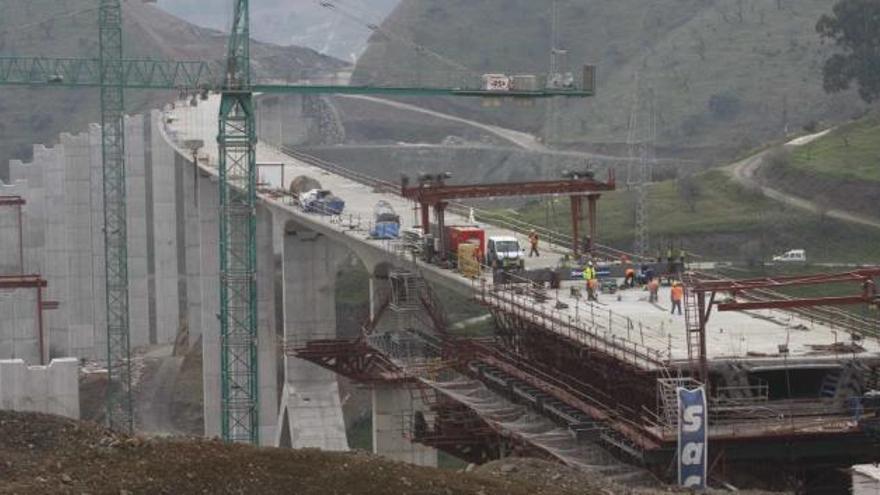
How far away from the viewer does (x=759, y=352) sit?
159 ft

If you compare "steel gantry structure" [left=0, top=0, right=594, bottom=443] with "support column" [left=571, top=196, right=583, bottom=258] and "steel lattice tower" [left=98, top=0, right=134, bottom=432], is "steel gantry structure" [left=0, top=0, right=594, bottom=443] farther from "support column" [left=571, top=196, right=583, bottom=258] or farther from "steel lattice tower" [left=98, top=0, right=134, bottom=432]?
"support column" [left=571, top=196, right=583, bottom=258]

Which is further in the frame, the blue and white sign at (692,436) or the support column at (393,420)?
the support column at (393,420)

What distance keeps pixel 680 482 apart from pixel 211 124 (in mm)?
92074

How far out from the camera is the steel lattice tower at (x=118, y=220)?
90.7m

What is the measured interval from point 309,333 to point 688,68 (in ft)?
304

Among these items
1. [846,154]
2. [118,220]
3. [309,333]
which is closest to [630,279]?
[309,333]

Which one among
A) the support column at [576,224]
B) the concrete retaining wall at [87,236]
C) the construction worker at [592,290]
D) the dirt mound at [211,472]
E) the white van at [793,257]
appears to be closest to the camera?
the dirt mound at [211,472]

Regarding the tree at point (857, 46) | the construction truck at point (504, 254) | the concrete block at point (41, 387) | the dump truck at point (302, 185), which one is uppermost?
the tree at point (857, 46)

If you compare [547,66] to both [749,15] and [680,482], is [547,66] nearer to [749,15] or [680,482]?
[749,15]

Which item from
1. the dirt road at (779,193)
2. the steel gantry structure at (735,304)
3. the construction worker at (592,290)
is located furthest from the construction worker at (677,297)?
the dirt road at (779,193)

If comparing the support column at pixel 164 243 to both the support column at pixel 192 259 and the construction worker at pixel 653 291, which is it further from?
the construction worker at pixel 653 291

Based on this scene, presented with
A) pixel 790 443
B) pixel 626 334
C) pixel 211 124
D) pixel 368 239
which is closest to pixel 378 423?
pixel 368 239

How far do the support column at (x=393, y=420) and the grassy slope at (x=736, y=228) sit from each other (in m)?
30.3

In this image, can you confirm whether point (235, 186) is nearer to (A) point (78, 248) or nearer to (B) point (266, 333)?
(B) point (266, 333)
